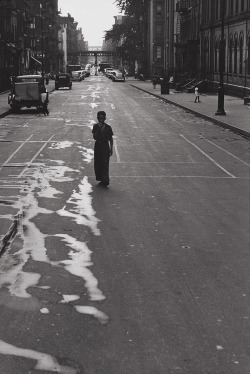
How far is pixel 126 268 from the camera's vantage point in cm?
859

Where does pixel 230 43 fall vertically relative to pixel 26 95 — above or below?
above

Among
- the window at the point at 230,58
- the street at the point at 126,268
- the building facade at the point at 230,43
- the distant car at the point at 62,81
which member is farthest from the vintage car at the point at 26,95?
the distant car at the point at 62,81

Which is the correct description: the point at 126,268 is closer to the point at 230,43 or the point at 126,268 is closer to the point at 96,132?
the point at 96,132

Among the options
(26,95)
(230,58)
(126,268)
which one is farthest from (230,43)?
(126,268)

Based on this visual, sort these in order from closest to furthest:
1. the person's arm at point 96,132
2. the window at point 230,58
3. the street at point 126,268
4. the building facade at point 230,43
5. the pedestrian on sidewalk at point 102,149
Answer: the street at point 126,268
the pedestrian on sidewalk at point 102,149
the person's arm at point 96,132
the building facade at point 230,43
the window at point 230,58

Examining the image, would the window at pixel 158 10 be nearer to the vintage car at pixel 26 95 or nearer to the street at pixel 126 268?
the vintage car at pixel 26 95

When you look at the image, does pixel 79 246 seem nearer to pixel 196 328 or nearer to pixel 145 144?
pixel 196 328

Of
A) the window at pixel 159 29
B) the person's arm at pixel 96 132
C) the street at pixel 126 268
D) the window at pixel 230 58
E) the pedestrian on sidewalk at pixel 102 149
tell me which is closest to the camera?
the street at pixel 126 268

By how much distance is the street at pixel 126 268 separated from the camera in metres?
5.95

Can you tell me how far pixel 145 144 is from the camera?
22.9m

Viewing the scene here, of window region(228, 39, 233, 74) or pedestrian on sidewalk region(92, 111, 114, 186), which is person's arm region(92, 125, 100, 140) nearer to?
pedestrian on sidewalk region(92, 111, 114, 186)

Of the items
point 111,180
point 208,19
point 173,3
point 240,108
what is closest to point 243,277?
point 111,180

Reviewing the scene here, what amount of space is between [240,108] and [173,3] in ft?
181

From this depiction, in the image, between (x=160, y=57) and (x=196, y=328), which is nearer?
(x=196, y=328)
